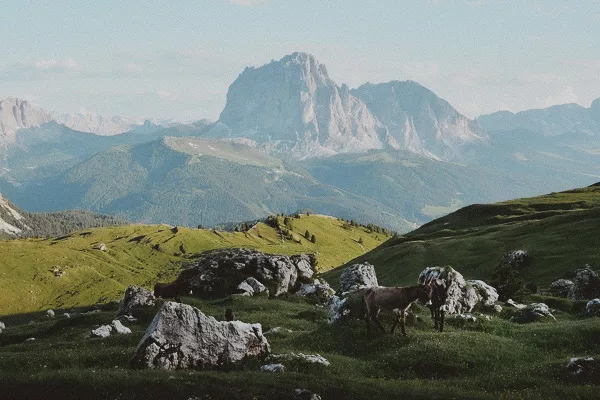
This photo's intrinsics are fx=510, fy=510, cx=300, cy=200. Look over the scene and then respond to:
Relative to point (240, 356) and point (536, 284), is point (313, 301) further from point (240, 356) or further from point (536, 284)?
point (240, 356)

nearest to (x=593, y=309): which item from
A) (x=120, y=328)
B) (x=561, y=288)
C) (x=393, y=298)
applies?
(x=561, y=288)

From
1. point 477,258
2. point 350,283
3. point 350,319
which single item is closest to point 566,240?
point 477,258

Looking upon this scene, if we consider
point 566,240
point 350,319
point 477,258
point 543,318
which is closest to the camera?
point 350,319

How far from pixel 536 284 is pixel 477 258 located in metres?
23.4

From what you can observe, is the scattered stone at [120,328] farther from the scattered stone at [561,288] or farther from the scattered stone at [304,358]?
the scattered stone at [561,288]

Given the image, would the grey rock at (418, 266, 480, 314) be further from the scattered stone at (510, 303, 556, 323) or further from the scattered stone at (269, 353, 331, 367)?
the scattered stone at (269, 353, 331, 367)

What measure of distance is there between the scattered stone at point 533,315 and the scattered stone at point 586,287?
18.4 m

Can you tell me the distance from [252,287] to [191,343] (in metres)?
44.1

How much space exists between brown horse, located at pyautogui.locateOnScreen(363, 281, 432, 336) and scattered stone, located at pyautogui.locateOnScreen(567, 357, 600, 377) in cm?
853

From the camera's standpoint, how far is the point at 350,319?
36.6 metres

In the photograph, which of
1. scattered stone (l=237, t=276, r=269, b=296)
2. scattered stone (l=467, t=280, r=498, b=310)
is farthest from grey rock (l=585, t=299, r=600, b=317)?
scattered stone (l=237, t=276, r=269, b=296)

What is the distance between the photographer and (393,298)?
32906 mm

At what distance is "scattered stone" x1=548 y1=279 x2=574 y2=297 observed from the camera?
69475mm

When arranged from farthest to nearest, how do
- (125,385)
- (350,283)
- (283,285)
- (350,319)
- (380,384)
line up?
(283,285) < (350,283) < (350,319) < (380,384) < (125,385)
